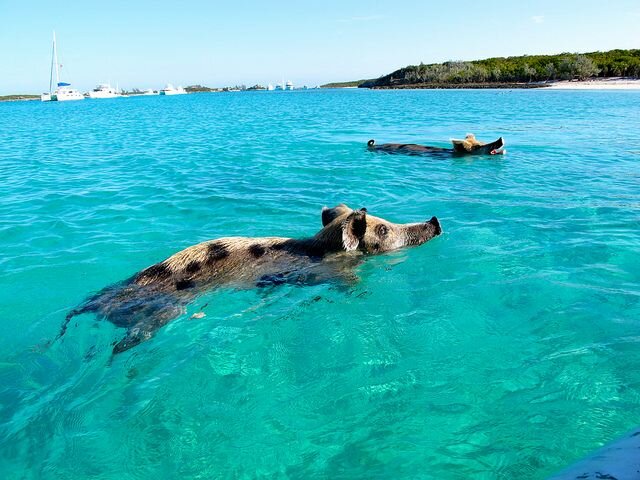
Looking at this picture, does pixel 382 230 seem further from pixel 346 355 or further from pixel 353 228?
pixel 346 355

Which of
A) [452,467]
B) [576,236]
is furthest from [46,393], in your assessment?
[576,236]

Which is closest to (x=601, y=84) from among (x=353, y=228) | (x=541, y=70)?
(x=541, y=70)

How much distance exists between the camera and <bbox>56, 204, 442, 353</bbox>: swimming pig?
22.9 ft

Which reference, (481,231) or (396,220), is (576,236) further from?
(396,220)

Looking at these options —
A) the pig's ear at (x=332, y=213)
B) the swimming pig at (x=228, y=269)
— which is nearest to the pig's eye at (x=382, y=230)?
the swimming pig at (x=228, y=269)

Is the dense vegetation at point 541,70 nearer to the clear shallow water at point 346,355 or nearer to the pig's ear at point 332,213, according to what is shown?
the clear shallow water at point 346,355

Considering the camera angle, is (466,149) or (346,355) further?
(466,149)

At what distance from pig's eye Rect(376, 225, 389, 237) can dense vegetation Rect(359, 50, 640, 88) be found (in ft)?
393

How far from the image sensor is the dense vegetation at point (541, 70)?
112688mm

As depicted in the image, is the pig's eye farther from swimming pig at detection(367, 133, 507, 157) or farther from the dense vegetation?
the dense vegetation

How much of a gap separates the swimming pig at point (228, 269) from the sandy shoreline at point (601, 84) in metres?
103

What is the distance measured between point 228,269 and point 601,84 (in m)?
117

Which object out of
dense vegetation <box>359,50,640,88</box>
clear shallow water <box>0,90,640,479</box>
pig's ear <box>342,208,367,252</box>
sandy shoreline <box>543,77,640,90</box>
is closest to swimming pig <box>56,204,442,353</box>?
pig's ear <box>342,208,367,252</box>

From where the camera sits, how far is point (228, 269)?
26.0ft
